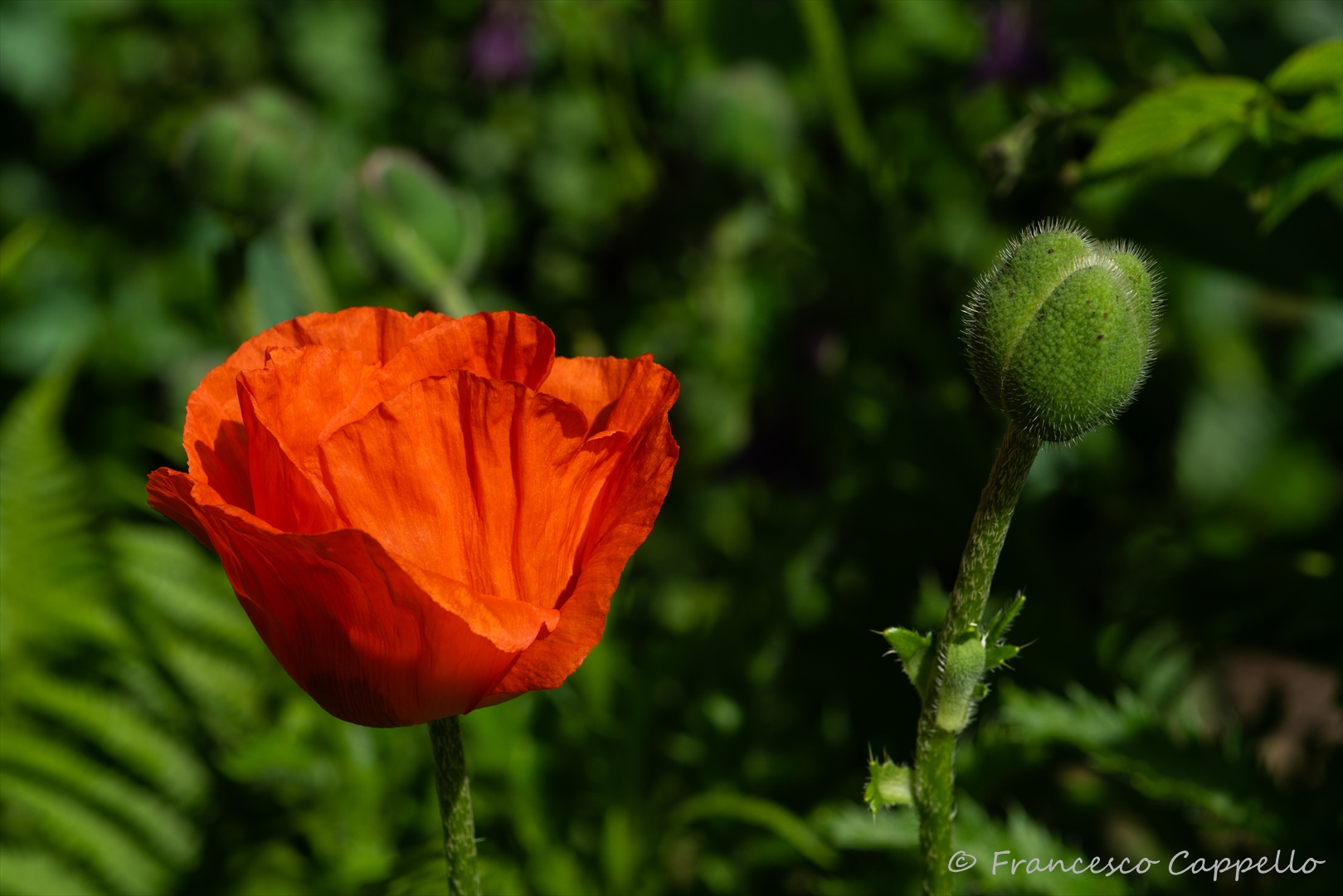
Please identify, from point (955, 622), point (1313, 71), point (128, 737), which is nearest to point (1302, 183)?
point (1313, 71)

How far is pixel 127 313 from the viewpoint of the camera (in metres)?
2.16

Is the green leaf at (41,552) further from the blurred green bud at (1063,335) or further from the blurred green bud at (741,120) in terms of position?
the blurred green bud at (1063,335)

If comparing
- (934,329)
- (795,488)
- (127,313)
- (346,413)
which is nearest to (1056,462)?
(934,329)

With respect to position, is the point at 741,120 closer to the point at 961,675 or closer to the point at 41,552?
the point at 41,552

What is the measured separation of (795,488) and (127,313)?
1.23 metres

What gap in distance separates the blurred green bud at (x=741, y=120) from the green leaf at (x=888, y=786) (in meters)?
1.11

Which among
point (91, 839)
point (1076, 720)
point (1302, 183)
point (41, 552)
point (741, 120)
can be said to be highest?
point (1302, 183)

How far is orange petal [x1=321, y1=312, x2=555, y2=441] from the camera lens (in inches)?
24.2

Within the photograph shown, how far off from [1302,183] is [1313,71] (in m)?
0.08

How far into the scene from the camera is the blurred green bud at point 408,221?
1385 millimetres

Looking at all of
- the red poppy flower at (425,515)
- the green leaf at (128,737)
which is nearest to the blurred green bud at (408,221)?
the green leaf at (128,737)

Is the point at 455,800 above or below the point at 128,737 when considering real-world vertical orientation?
above

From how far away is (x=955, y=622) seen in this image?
0.60m

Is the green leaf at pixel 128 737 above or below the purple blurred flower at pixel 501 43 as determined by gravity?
below
